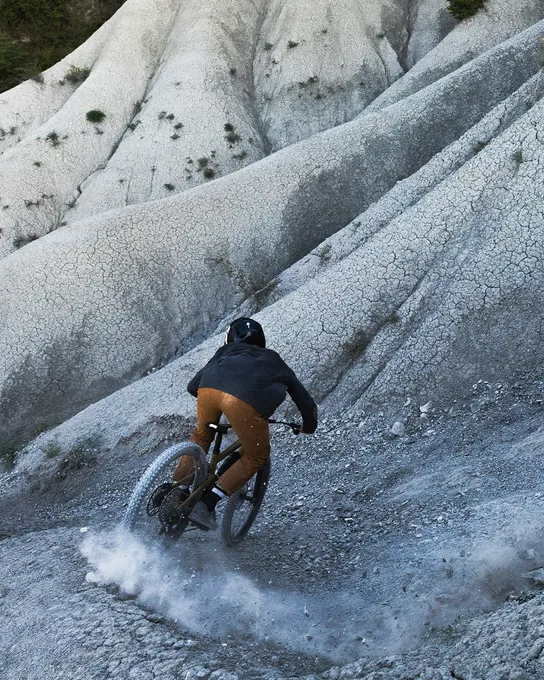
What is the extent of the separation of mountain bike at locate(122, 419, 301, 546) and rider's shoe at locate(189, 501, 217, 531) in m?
0.05

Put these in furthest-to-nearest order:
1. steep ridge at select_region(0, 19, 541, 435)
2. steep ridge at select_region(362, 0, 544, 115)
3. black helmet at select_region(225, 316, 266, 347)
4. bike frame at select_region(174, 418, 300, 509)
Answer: steep ridge at select_region(362, 0, 544, 115) < steep ridge at select_region(0, 19, 541, 435) < black helmet at select_region(225, 316, 266, 347) < bike frame at select_region(174, 418, 300, 509)

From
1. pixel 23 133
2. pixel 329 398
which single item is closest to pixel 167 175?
pixel 23 133

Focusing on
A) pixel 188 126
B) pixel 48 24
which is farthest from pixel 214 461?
pixel 48 24

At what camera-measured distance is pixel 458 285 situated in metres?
7.79

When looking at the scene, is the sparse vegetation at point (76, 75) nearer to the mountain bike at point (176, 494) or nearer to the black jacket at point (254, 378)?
the black jacket at point (254, 378)

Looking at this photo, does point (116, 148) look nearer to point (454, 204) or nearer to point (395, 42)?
point (395, 42)

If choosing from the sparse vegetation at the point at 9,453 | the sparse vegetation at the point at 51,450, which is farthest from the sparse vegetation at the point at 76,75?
the sparse vegetation at the point at 51,450

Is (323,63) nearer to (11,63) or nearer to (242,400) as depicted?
(11,63)

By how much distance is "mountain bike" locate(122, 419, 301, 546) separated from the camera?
4449mm

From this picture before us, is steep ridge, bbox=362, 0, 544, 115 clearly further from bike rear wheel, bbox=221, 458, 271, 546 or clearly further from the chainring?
the chainring

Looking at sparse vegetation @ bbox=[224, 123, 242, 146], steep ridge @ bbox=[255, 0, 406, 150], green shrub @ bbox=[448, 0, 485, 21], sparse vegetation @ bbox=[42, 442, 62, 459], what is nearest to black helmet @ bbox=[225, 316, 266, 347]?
sparse vegetation @ bbox=[42, 442, 62, 459]

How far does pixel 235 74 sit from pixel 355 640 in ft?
66.1

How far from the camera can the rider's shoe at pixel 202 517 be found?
4750 mm

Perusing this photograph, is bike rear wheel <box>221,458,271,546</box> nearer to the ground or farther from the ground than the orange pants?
nearer to the ground
